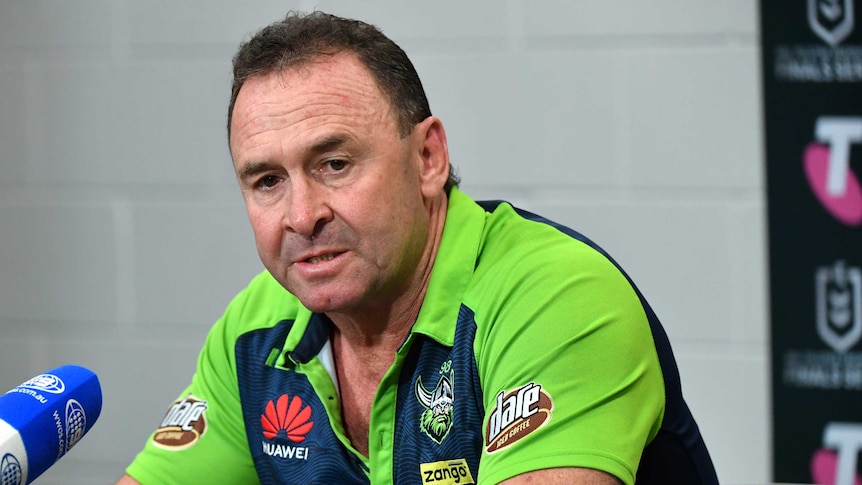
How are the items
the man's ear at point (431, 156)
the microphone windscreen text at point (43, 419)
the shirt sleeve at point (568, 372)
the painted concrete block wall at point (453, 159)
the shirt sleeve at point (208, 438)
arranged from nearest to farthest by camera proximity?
the microphone windscreen text at point (43, 419)
the shirt sleeve at point (568, 372)
the man's ear at point (431, 156)
the shirt sleeve at point (208, 438)
the painted concrete block wall at point (453, 159)

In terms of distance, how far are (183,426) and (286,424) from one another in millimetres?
186

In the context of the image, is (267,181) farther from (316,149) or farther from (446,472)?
(446,472)

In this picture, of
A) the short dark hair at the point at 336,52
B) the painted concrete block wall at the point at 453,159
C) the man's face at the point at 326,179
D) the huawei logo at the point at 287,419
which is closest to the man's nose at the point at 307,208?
the man's face at the point at 326,179

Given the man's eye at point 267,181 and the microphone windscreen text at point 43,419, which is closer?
the microphone windscreen text at point 43,419

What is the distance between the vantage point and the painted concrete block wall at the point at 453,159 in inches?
89.4

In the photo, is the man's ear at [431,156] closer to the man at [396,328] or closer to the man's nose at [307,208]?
the man at [396,328]

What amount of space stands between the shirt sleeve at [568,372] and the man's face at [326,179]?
0.18m

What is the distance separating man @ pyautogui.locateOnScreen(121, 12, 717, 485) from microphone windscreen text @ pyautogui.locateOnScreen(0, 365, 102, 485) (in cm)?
33

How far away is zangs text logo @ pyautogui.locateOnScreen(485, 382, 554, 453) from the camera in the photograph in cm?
114

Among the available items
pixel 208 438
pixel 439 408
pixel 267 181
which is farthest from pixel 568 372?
pixel 208 438

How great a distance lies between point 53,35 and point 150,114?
31 cm

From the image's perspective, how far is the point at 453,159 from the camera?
2.40 metres

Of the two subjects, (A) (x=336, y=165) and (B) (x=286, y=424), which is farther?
(B) (x=286, y=424)

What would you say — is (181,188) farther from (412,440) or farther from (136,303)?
(412,440)
